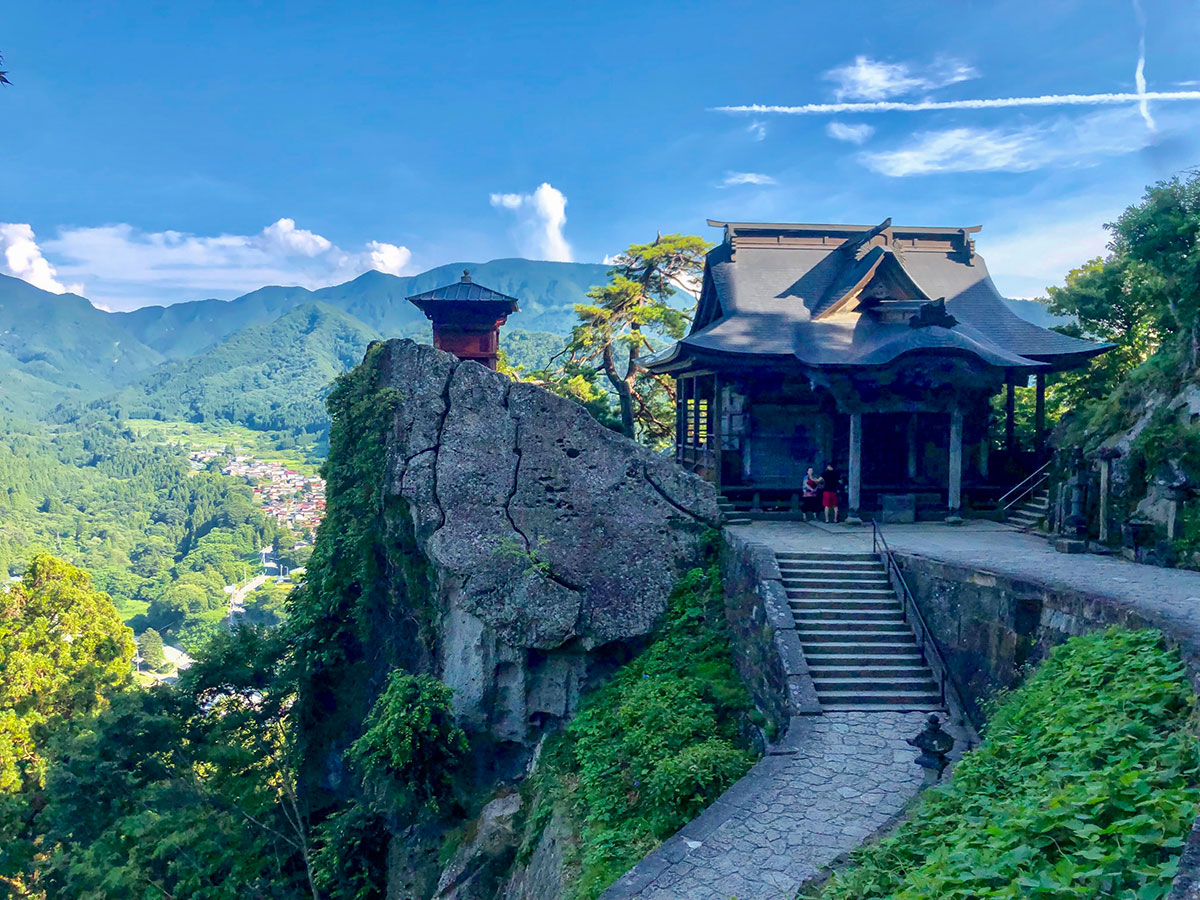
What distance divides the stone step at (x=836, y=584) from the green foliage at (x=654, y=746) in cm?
163

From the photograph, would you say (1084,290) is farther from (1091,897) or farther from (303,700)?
(303,700)

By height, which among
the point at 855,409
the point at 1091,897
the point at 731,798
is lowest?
the point at 731,798

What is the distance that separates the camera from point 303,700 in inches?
655

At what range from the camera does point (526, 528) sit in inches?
556

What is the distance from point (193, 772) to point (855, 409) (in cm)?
1728

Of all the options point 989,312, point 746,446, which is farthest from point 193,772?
point 989,312

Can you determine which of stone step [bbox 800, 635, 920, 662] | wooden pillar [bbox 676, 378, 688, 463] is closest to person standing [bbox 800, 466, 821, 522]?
stone step [bbox 800, 635, 920, 662]

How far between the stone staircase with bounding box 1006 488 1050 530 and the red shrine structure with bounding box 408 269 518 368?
1536cm

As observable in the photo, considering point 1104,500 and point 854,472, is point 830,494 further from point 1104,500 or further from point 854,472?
point 1104,500

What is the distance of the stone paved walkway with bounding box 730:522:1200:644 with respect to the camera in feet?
28.3

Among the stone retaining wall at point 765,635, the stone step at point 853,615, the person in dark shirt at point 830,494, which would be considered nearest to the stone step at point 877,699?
the stone retaining wall at point 765,635

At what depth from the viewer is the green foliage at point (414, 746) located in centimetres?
1227

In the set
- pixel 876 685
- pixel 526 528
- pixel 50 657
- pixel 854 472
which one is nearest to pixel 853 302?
pixel 854 472

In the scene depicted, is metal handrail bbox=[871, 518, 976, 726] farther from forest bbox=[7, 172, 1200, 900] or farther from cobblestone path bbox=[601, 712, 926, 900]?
forest bbox=[7, 172, 1200, 900]
